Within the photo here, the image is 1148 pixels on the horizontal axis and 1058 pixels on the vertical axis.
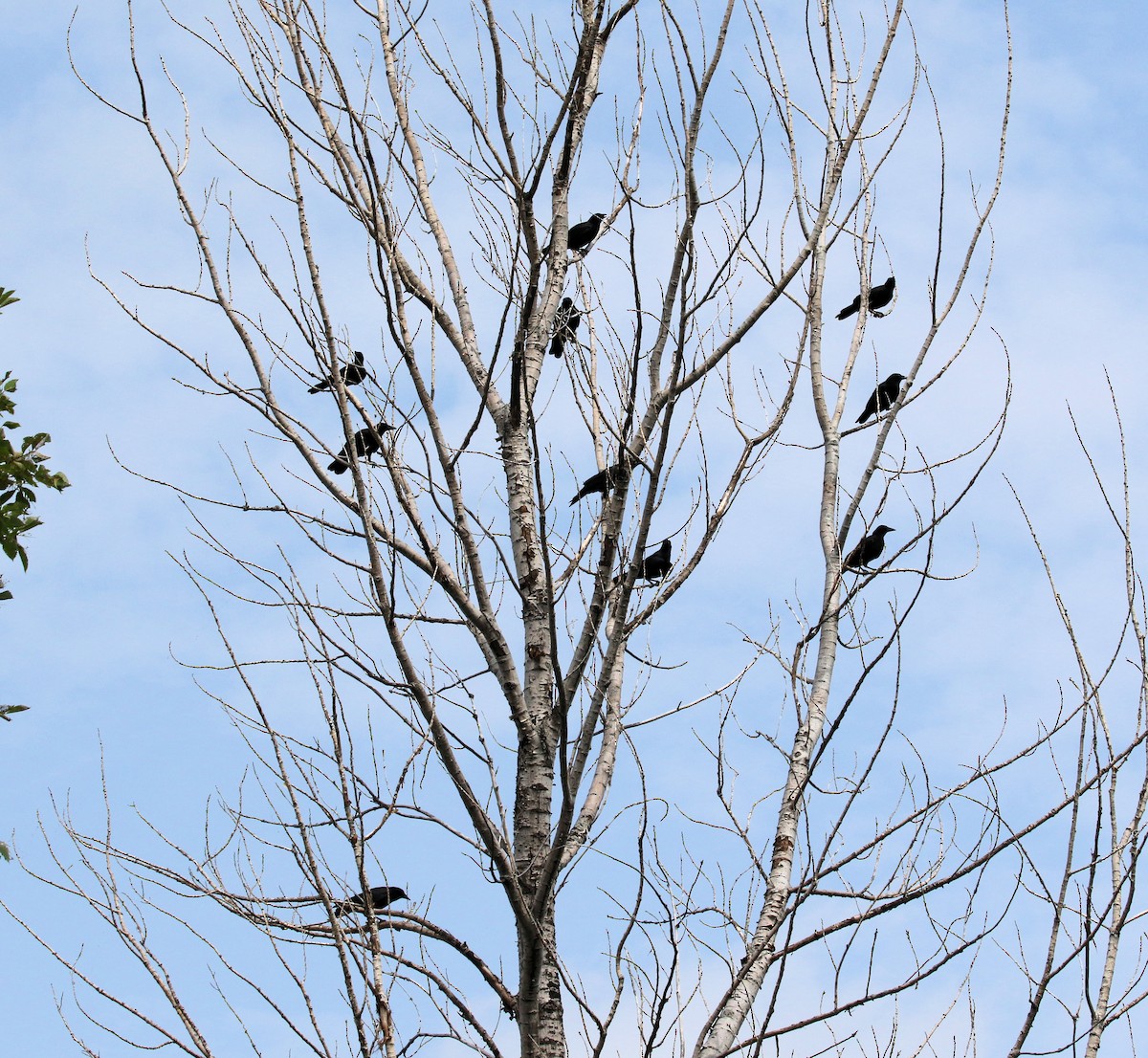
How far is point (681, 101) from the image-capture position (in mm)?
3455

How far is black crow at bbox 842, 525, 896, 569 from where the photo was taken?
4.15 metres

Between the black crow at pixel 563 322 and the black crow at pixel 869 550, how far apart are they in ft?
3.59

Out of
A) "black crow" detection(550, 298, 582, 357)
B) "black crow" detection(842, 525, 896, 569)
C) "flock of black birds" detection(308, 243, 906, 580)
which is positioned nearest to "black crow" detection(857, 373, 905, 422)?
"flock of black birds" detection(308, 243, 906, 580)

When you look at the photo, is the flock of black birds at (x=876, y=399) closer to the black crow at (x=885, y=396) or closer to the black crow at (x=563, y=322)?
the black crow at (x=885, y=396)

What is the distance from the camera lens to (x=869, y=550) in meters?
5.85

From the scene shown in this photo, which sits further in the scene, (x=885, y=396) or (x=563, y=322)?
(x=885, y=396)

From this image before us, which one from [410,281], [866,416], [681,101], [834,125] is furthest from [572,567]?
[866,416]

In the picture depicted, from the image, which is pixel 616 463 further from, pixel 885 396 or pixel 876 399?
pixel 885 396

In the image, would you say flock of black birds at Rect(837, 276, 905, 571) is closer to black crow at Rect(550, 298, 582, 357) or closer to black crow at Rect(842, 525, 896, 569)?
black crow at Rect(842, 525, 896, 569)

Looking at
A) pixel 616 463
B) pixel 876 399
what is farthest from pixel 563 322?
pixel 876 399

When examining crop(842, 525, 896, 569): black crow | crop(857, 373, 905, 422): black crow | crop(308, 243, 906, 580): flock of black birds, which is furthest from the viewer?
crop(857, 373, 905, 422): black crow

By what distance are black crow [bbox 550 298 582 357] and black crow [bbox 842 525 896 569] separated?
43.1 inches

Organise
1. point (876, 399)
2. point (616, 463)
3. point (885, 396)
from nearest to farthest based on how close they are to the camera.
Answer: point (616, 463) → point (876, 399) → point (885, 396)

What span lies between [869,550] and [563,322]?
2.32 m
